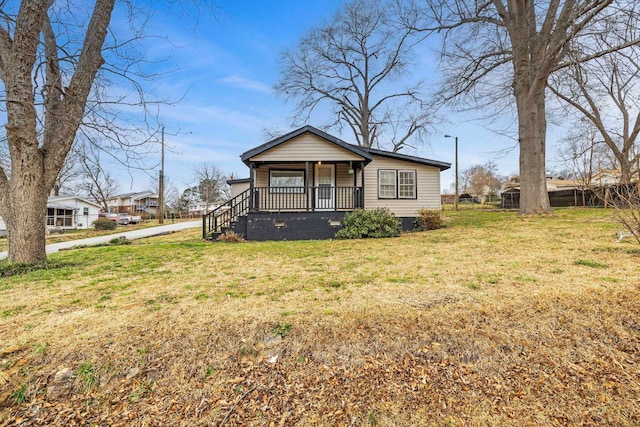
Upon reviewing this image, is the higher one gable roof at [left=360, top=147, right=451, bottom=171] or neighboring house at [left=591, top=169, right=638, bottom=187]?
gable roof at [left=360, top=147, right=451, bottom=171]

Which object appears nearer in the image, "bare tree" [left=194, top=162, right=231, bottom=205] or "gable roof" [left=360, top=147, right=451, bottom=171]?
"gable roof" [left=360, top=147, right=451, bottom=171]

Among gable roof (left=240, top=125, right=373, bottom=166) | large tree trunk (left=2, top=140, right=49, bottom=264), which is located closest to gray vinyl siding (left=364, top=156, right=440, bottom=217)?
gable roof (left=240, top=125, right=373, bottom=166)

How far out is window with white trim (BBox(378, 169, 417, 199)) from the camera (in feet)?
40.5

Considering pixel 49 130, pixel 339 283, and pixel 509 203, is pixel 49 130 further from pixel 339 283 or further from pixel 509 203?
pixel 509 203

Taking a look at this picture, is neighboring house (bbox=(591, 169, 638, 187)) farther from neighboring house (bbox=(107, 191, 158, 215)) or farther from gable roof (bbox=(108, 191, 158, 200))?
gable roof (bbox=(108, 191, 158, 200))

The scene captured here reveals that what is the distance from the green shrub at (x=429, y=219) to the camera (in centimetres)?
1146

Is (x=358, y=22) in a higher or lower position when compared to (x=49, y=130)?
higher

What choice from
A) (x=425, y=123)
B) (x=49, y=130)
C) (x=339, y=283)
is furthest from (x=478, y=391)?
(x=425, y=123)

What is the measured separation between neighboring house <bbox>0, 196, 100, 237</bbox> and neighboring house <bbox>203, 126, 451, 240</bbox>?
74.2 ft

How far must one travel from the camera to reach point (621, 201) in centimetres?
468

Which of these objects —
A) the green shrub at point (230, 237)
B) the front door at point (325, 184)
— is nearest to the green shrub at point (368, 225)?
the front door at point (325, 184)

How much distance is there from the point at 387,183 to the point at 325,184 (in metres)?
2.79

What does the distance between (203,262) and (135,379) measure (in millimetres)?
4146

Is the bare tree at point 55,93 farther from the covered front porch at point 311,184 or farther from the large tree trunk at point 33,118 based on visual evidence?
the covered front porch at point 311,184
